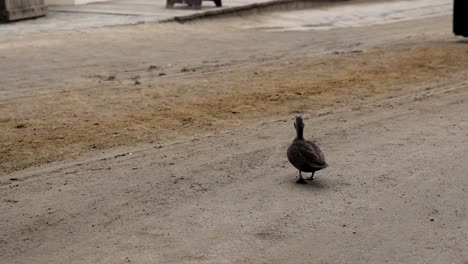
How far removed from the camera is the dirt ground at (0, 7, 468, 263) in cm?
661

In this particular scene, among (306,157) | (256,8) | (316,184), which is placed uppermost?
(306,157)

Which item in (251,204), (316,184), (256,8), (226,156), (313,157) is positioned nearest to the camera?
(251,204)

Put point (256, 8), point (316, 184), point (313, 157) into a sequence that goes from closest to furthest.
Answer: point (313, 157) → point (316, 184) → point (256, 8)

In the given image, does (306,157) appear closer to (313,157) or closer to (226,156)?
(313,157)

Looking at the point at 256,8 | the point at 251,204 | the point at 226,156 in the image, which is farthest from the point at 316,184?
the point at 256,8

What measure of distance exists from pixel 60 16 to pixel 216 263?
1575 centimetres

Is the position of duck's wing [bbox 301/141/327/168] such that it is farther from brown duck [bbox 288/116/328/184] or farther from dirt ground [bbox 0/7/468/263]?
dirt ground [bbox 0/7/468/263]

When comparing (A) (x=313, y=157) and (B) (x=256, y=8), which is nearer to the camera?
(A) (x=313, y=157)

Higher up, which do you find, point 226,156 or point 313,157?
point 313,157

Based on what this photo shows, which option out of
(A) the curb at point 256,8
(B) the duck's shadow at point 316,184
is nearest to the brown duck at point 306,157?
→ (B) the duck's shadow at point 316,184

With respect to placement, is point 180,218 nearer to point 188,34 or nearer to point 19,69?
point 19,69

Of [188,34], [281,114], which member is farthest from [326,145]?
[188,34]

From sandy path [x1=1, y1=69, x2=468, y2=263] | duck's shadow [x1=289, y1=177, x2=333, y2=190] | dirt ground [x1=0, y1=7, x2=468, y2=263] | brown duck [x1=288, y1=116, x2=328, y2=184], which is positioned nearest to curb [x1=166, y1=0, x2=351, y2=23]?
dirt ground [x1=0, y1=7, x2=468, y2=263]

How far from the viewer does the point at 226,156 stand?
898 centimetres
